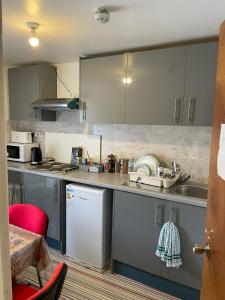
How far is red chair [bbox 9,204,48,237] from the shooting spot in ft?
5.57

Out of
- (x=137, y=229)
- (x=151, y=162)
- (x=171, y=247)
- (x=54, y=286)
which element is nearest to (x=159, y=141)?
(x=151, y=162)

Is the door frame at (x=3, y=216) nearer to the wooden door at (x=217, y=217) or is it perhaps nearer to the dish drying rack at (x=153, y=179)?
the wooden door at (x=217, y=217)

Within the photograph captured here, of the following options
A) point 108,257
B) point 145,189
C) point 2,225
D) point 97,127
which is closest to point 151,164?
point 145,189

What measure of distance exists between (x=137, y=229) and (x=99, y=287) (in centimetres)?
62

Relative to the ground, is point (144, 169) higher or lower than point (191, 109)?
lower

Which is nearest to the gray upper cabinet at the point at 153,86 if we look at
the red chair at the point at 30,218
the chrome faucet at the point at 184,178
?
the chrome faucet at the point at 184,178

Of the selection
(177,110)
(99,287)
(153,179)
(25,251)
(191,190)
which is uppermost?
(177,110)

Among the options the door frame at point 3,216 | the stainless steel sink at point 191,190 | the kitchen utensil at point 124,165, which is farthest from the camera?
the kitchen utensil at point 124,165

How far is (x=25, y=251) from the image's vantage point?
1.36m

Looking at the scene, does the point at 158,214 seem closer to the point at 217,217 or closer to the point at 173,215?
the point at 173,215

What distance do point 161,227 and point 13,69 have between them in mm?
2699

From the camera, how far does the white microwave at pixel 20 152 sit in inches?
121

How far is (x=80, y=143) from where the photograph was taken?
2988 mm

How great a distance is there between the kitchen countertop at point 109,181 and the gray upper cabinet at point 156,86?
23.9 inches
